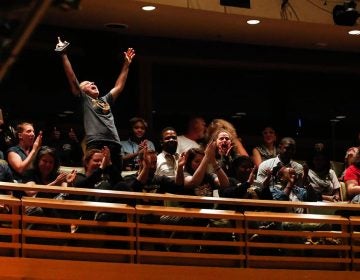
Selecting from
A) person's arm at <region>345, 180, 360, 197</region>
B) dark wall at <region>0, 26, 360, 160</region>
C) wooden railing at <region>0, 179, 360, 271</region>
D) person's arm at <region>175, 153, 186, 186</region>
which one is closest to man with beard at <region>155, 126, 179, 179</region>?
person's arm at <region>175, 153, 186, 186</region>

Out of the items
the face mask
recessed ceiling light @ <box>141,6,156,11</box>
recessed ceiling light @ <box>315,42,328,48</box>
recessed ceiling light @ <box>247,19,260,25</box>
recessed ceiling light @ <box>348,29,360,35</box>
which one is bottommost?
the face mask

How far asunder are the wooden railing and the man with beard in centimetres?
58

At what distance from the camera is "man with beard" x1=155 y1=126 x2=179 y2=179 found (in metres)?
5.08

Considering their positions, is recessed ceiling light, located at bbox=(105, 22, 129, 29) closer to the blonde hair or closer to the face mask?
the blonde hair

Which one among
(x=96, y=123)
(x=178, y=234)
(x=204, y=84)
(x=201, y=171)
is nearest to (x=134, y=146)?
(x=96, y=123)

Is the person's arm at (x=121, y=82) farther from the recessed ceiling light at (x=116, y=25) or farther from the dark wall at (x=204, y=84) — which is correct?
the dark wall at (x=204, y=84)

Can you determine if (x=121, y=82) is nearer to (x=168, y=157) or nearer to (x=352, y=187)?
(x=168, y=157)

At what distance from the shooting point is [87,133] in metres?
5.10

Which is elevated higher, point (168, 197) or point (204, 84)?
point (204, 84)

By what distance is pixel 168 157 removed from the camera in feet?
16.9

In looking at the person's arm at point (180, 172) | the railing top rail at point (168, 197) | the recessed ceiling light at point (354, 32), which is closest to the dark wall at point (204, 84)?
the recessed ceiling light at point (354, 32)

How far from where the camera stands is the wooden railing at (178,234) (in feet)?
13.5

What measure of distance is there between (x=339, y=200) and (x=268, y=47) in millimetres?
2294

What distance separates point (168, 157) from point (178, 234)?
→ 0.72m
